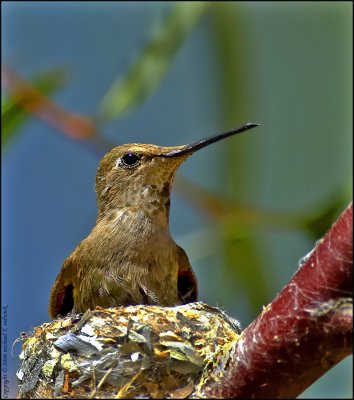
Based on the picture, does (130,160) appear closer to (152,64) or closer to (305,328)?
(152,64)

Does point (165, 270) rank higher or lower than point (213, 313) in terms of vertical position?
higher

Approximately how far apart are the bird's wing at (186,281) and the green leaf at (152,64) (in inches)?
31.7

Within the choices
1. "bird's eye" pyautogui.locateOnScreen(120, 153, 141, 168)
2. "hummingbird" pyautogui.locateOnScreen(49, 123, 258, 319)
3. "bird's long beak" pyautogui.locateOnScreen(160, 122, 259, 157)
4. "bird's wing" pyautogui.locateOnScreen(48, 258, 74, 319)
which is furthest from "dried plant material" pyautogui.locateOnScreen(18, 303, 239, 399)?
"bird's eye" pyautogui.locateOnScreen(120, 153, 141, 168)

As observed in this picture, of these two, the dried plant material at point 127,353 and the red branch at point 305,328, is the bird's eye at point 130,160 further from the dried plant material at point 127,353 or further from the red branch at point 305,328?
the red branch at point 305,328

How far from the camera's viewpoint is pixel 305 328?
2.01 meters

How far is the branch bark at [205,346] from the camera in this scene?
1.95 meters

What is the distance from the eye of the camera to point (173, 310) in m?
3.52

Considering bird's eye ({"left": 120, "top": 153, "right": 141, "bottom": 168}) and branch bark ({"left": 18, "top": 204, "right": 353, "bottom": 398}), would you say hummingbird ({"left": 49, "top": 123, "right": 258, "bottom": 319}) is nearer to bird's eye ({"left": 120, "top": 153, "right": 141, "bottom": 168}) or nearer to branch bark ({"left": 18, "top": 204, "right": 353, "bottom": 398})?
bird's eye ({"left": 120, "top": 153, "right": 141, "bottom": 168})

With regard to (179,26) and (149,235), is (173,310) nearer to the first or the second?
(149,235)

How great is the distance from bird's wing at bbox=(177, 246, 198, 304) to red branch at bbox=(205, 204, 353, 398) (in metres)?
1.90

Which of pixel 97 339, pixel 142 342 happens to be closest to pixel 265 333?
pixel 142 342

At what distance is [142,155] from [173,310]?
0.99m

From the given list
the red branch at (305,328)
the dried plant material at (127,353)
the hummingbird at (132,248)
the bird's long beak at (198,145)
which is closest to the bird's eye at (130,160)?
the hummingbird at (132,248)

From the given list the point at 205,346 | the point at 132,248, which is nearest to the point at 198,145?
the point at 132,248
